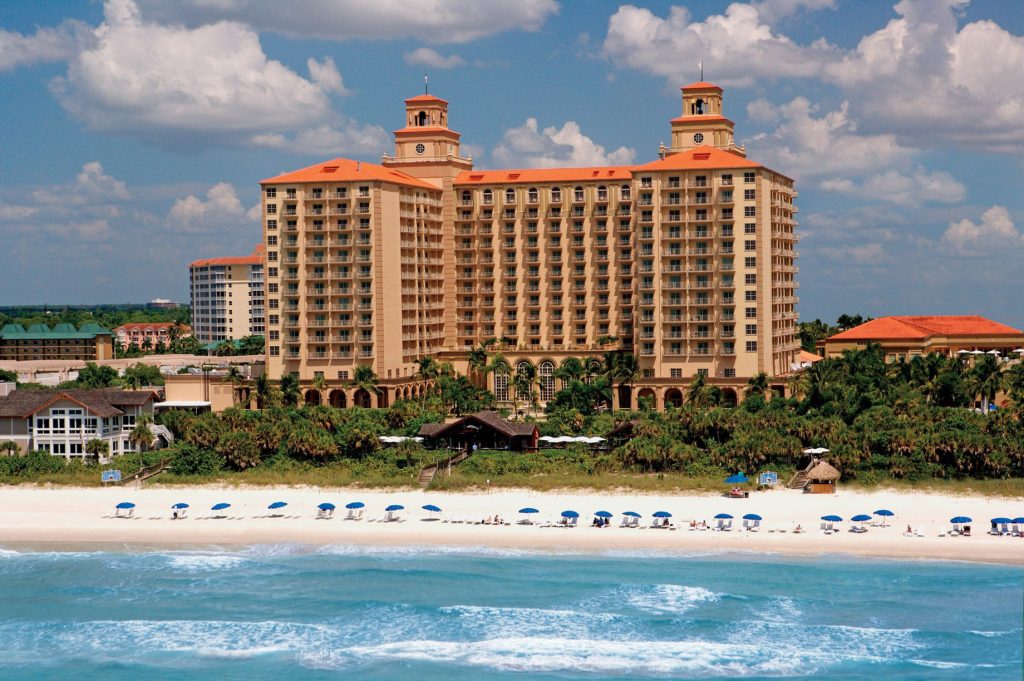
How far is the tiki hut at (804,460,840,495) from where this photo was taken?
71.6m

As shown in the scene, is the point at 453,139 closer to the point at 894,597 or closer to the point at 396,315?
the point at 396,315

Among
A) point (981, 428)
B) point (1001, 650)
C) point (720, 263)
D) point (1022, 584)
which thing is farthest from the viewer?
point (720, 263)

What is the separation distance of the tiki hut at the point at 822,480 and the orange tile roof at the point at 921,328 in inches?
1733

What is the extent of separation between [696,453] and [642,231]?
93.4 feet

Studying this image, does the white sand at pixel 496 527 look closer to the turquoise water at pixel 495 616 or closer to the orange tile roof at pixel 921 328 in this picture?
the turquoise water at pixel 495 616

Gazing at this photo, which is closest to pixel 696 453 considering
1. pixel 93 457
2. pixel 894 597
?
pixel 894 597

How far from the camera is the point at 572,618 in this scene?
52.6m

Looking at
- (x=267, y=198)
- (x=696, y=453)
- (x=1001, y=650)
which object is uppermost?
(x=267, y=198)

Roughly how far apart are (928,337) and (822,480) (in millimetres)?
48056

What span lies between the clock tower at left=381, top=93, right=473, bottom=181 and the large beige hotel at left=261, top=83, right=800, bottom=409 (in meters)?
0.13

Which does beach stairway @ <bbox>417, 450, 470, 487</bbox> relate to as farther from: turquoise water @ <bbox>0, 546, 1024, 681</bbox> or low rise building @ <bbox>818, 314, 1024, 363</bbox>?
low rise building @ <bbox>818, 314, 1024, 363</bbox>

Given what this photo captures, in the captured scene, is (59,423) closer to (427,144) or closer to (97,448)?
(97,448)

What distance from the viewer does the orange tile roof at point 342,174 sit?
10281 cm

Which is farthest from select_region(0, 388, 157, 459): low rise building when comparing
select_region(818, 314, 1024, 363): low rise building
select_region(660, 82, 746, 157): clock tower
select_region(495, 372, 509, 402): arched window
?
select_region(818, 314, 1024, 363): low rise building
